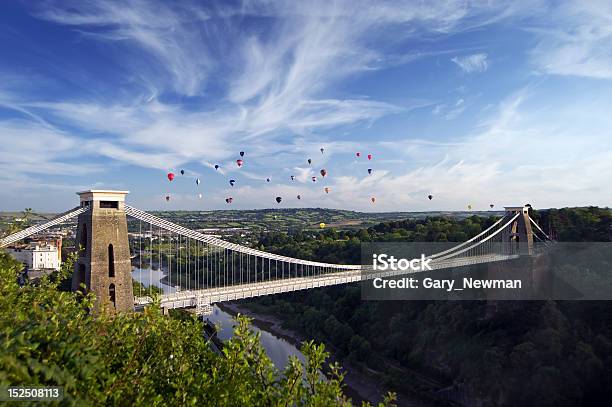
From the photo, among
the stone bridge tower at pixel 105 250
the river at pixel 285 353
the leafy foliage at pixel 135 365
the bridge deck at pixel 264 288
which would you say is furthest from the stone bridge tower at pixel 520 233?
the leafy foliage at pixel 135 365

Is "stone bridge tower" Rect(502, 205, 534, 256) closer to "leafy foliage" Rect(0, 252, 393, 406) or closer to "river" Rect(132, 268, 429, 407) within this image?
"river" Rect(132, 268, 429, 407)

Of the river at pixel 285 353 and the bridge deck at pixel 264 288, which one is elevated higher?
the bridge deck at pixel 264 288

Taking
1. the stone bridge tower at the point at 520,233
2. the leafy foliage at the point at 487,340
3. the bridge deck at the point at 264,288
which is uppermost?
the stone bridge tower at the point at 520,233

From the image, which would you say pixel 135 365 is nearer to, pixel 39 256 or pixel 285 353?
pixel 285 353

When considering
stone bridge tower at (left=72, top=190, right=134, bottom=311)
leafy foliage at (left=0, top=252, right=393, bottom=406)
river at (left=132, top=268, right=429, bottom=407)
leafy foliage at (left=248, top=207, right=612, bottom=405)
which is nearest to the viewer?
leafy foliage at (left=0, top=252, right=393, bottom=406)

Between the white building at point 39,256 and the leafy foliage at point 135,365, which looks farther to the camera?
the white building at point 39,256

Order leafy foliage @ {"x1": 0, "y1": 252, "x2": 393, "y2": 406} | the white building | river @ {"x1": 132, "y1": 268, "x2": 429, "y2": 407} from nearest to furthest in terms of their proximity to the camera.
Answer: leafy foliage @ {"x1": 0, "y1": 252, "x2": 393, "y2": 406} < river @ {"x1": 132, "y1": 268, "x2": 429, "y2": 407} < the white building

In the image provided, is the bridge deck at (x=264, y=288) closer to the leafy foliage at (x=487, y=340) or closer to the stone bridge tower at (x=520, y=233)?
the stone bridge tower at (x=520, y=233)

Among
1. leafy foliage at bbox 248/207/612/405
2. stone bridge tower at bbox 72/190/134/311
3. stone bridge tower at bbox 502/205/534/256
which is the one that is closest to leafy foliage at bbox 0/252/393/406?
stone bridge tower at bbox 72/190/134/311

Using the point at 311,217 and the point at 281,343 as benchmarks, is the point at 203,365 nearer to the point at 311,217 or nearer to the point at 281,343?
the point at 281,343
